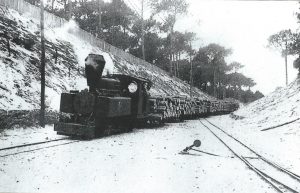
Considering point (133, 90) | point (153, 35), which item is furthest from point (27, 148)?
point (153, 35)

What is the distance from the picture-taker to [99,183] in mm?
6297

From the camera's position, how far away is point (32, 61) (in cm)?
2120

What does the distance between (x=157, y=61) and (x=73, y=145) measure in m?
54.5

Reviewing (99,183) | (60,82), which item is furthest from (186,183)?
(60,82)

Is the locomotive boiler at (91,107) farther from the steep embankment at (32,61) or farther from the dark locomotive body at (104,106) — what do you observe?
the steep embankment at (32,61)

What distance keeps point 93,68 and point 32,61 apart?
390 inches

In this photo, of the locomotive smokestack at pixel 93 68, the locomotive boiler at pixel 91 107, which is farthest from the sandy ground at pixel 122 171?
the locomotive smokestack at pixel 93 68

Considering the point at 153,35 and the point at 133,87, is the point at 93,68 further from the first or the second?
the point at 153,35

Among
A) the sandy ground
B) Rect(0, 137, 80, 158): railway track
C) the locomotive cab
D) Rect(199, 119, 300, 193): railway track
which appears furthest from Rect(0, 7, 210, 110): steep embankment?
Rect(199, 119, 300, 193): railway track

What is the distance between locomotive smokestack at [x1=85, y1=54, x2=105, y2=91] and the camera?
1236cm

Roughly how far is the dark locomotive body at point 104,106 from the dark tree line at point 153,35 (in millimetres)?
25128

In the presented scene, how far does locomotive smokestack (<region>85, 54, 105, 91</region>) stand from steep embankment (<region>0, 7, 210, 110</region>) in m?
4.68

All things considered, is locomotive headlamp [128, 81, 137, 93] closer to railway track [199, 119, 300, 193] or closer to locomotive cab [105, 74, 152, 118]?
locomotive cab [105, 74, 152, 118]

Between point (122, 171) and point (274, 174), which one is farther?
point (274, 174)
